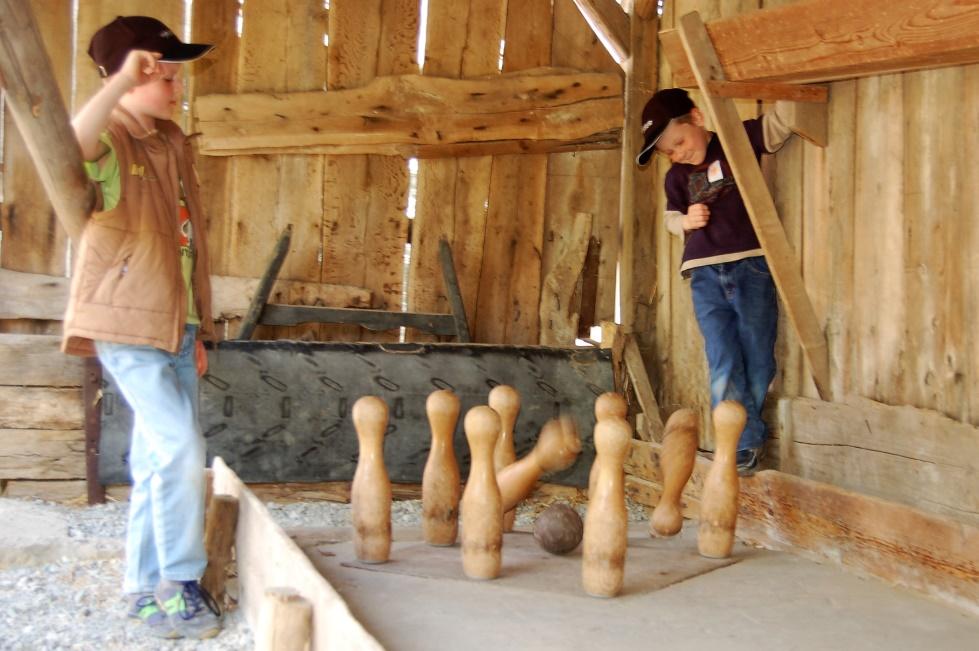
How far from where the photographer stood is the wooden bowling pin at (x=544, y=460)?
8.49ft

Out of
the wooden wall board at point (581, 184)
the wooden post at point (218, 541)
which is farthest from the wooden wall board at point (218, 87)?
the wooden post at point (218, 541)

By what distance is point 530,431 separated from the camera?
525 cm

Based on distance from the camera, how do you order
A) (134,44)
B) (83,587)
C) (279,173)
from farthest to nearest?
1. (279,173)
2. (83,587)
3. (134,44)

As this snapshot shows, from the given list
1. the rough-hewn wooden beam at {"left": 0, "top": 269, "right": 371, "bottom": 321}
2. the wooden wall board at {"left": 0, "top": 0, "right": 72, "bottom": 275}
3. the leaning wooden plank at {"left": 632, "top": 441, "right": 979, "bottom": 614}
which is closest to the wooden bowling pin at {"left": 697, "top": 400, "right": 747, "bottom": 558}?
the leaning wooden plank at {"left": 632, "top": 441, "right": 979, "bottom": 614}

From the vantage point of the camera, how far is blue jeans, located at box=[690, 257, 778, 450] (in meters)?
3.77

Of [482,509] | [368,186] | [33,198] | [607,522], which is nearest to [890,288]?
[607,522]

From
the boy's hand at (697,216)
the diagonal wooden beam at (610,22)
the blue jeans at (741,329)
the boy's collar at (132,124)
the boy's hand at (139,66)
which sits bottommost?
the blue jeans at (741,329)

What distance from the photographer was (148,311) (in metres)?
2.79

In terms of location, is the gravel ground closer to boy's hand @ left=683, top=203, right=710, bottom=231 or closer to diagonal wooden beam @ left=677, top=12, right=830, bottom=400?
diagonal wooden beam @ left=677, top=12, right=830, bottom=400

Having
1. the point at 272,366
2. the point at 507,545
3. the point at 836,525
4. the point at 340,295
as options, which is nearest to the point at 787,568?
the point at 836,525

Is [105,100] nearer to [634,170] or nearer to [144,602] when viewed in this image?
[144,602]

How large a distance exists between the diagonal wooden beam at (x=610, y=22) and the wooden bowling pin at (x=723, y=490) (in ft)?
10.9

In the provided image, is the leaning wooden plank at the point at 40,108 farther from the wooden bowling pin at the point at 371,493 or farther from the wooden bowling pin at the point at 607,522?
the wooden bowling pin at the point at 607,522

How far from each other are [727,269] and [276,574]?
7.16 feet
